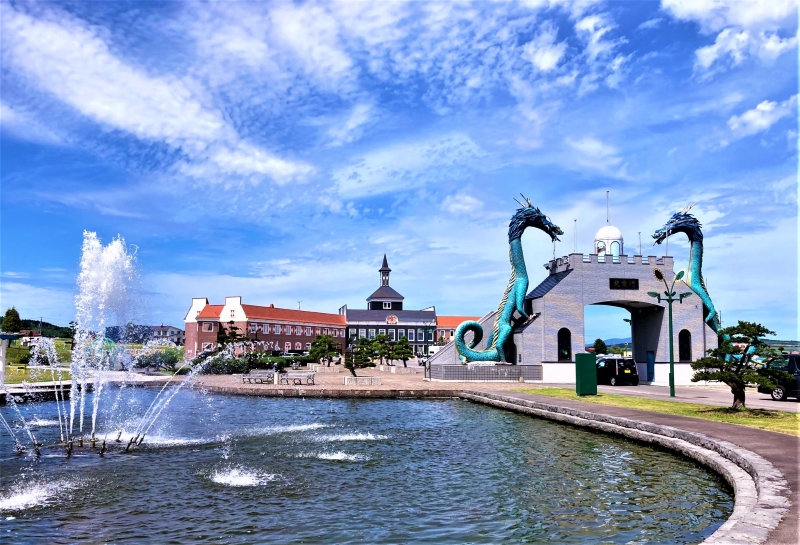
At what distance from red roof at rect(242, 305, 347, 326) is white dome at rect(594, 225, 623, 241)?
2348 inches

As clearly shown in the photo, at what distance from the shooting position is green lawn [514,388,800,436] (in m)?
16.6

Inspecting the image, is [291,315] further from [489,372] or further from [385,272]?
[489,372]

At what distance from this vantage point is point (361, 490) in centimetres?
1169

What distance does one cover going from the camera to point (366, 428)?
2002 cm

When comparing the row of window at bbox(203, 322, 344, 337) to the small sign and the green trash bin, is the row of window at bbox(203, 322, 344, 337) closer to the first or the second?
the small sign

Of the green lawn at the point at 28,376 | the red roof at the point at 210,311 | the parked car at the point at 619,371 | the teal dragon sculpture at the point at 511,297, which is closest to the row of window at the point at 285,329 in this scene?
the red roof at the point at 210,311

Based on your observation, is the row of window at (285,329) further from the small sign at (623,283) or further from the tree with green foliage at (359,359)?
the small sign at (623,283)

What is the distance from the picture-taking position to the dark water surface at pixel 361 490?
30.4ft

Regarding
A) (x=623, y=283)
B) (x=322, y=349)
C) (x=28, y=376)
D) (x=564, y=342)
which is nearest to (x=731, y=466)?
(x=564, y=342)

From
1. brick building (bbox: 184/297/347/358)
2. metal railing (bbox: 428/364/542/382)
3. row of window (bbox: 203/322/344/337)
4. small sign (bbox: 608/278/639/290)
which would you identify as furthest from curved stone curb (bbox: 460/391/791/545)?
row of window (bbox: 203/322/344/337)

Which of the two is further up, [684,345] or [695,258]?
[695,258]

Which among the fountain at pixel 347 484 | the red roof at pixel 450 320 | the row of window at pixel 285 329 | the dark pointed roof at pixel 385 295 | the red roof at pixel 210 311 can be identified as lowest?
the fountain at pixel 347 484

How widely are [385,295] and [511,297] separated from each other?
79562 mm

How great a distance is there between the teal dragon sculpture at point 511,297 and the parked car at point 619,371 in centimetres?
653
